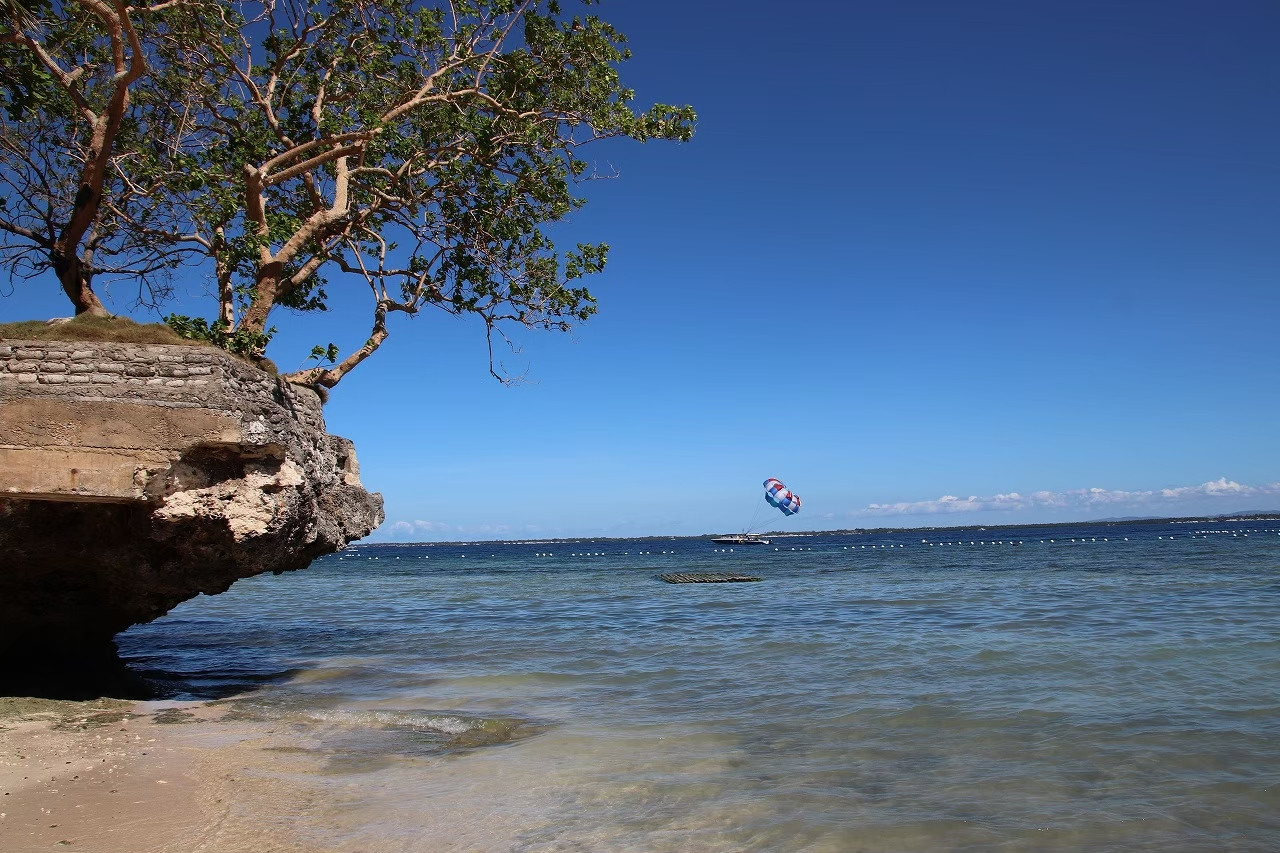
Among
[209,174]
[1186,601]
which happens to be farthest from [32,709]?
[1186,601]

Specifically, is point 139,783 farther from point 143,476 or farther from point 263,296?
point 263,296

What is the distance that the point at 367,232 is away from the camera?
11.2 meters

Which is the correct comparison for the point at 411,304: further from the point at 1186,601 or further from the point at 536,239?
the point at 1186,601

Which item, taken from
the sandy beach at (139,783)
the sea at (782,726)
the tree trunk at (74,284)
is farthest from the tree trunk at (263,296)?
the sea at (782,726)

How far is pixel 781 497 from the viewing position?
53125 millimetres

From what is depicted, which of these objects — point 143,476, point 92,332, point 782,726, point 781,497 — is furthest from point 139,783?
point 781,497

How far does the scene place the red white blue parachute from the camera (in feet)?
172

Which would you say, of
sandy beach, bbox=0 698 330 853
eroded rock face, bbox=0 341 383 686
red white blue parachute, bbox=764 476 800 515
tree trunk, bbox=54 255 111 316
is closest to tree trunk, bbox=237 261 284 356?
eroded rock face, bbox=0 341 383 686

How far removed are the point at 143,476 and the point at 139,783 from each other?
2.60 m

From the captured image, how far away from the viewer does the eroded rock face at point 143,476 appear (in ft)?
22.0

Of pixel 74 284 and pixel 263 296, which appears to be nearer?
pixel 263 296

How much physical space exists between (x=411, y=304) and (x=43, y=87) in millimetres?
4782

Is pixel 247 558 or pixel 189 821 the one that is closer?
pixel 189 821

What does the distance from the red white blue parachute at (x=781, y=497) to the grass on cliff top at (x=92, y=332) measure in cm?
4743
